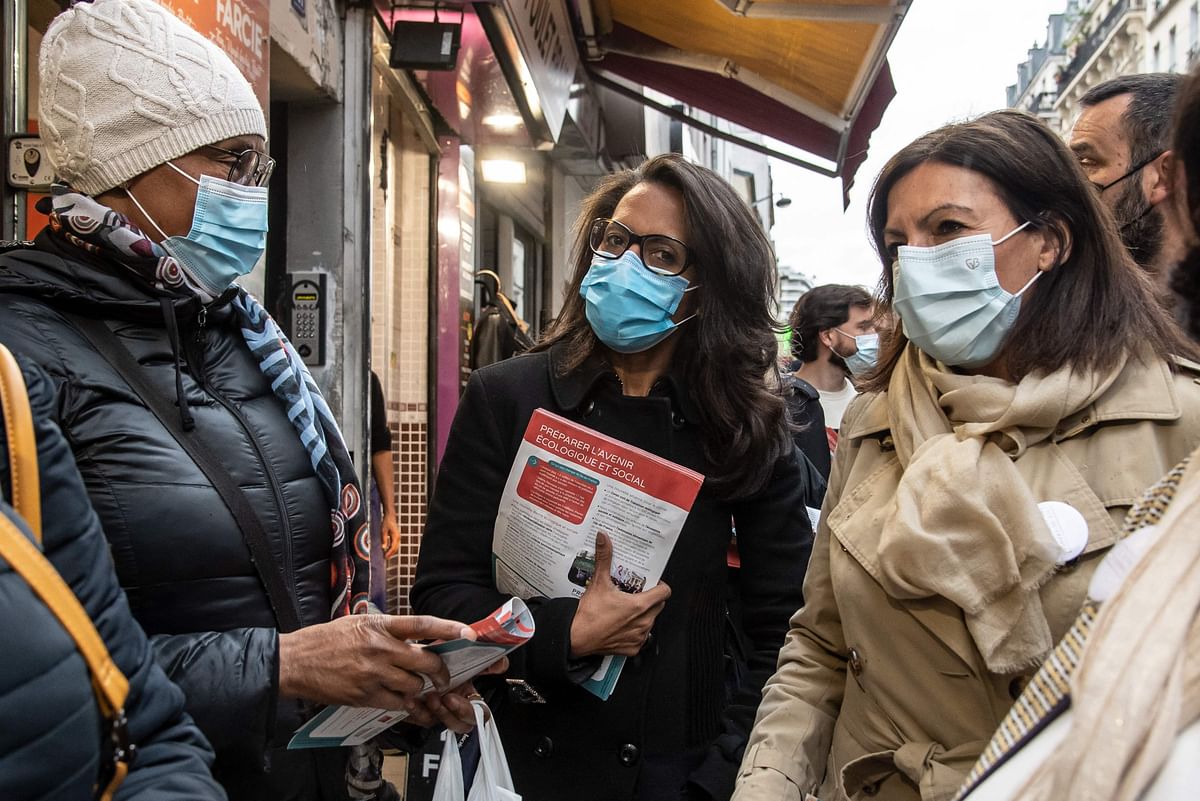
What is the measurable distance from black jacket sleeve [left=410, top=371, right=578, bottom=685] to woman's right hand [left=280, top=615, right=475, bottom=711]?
1.72ft

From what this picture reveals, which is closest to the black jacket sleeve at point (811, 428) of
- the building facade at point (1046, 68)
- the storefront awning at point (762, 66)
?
the storefront awning at point (762, 66)

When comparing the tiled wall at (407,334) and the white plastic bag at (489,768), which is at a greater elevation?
the tiled wall at (407,334)

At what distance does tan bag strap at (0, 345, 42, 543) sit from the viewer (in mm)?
951

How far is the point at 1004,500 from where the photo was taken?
1597 mm

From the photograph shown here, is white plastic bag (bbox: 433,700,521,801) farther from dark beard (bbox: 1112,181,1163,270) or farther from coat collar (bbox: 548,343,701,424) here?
dark beard (bbox: 1112,181,1163,270)

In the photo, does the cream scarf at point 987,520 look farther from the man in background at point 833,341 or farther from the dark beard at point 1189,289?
the man in background at point 833,341

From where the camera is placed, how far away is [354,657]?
1.53 m

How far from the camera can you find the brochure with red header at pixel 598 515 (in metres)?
2.06

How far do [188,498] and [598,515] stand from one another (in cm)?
84

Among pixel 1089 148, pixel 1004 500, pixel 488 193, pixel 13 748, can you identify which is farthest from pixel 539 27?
pixel 13 748

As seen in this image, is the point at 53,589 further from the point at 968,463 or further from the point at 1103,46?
the point at 1103,46

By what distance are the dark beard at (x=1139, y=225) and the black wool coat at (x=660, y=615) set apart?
128 cm

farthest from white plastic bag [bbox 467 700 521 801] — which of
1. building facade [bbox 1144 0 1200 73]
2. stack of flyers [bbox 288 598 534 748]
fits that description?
building facade [bbox 1144 0 1200 73]

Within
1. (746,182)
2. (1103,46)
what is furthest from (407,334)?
(1103,46)
